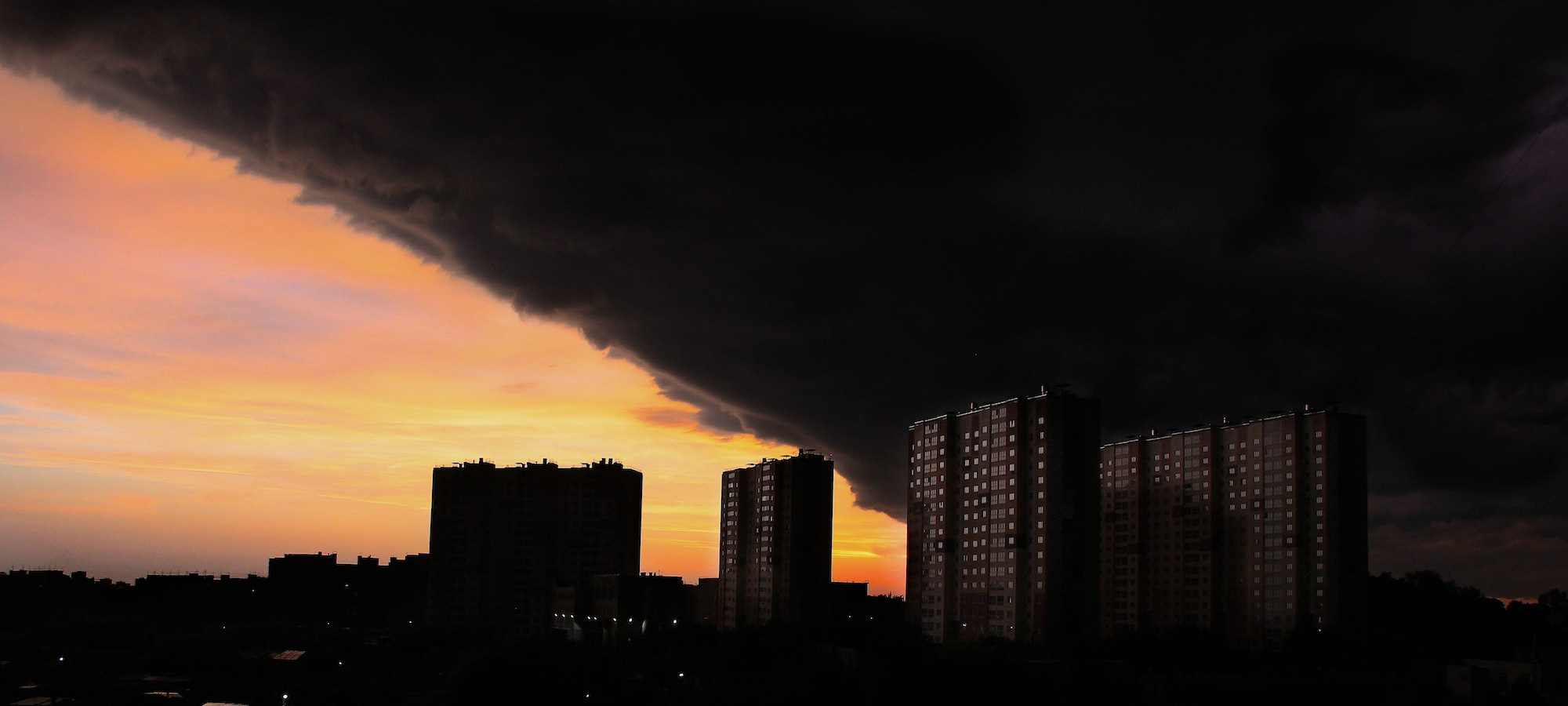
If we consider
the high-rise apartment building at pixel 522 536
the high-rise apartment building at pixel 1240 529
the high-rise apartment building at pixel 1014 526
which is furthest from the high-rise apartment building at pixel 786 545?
the high-rise apartment building at pixel 1240 529

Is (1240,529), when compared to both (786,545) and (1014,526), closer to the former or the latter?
(1014,526)

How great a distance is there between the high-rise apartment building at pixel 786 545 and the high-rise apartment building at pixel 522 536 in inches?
682

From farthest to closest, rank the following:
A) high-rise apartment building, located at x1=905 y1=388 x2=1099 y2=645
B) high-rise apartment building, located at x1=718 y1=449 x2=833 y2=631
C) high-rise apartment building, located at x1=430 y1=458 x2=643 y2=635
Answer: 1. high-rise apartment building, located at x1=430 y1=458 x2=643 y2=635
2. high-rise apartment building, located at x1=718 y1=449 x2=833 y2=631
3. high-rise apartment building, located at x1=905 y1=388 x2=1099 y2=645

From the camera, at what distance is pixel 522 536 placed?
4560 inches

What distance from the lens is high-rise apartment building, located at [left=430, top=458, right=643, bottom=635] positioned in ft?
375

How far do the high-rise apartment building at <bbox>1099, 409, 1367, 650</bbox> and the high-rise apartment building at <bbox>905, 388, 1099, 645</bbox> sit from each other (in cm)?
1252

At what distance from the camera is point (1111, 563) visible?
320 feet

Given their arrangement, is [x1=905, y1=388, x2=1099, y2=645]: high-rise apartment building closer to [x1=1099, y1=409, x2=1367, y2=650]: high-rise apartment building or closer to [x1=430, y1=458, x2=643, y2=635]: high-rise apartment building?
[x1=1099, y1=409, x2=1367, y2=650]: high-rise apartment building

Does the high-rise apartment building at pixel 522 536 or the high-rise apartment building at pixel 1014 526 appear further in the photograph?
the high-rise apartment building at pixel 522 536

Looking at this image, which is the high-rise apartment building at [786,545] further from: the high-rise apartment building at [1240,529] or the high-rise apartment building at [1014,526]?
the high-rise apartment building at [1240,529]

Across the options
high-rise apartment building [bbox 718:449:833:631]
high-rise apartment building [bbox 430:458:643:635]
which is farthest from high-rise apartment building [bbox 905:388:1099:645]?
high-rise apartment building [bbox 430:458:643:635]

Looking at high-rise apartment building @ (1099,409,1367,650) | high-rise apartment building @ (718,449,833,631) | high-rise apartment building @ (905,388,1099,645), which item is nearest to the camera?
high-rise apartment building @ (905,388,1099,645)

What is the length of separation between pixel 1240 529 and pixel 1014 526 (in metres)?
20.5

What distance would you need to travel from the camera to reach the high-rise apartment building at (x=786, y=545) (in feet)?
315
